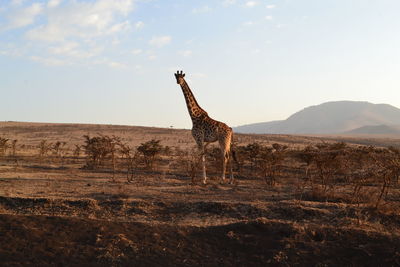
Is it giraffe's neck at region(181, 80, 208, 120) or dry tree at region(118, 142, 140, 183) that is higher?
giraffe's neck at region(181, 80, 208, 120)

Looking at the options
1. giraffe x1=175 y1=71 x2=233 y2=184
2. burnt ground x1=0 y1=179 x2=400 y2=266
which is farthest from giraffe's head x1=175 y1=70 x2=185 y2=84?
burnt ground x1=0 y1=179 x2=400 y2=266

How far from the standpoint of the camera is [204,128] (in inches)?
583

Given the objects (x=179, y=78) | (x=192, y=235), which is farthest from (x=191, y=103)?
(x=192, y=235)

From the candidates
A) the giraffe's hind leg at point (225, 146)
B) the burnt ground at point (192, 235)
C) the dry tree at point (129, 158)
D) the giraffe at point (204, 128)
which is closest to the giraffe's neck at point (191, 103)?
the giraffe at point (204, 128)

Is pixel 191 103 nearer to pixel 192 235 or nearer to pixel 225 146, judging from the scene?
pixel 225 146

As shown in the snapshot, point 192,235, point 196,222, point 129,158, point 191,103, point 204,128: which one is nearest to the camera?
point 192,235

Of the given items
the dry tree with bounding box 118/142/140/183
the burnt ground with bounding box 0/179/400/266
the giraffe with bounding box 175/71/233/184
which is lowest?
the burnt ground with bounding box 0/179/400/266

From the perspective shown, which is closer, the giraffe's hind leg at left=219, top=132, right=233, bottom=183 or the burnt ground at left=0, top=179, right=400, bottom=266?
the burnt ground at left=0, top=179, right=400, bottom=266

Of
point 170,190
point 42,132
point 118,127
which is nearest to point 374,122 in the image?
Answer: point 118,127

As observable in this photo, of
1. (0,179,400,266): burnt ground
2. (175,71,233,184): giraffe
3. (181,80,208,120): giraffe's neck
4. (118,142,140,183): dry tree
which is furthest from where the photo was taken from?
(181,80,208,120): giraffe's neck

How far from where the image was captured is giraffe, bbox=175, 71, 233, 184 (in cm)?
1470

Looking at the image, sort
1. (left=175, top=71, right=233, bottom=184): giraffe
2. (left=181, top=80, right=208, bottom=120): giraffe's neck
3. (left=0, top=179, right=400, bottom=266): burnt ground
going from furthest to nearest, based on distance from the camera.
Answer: (left=181, top=80, right=208, bottom=120): giraffe's neck, (left=175, top=71, right=233, bottom=184): giraffe, (left=0, top=179, right=400, bottom=266): burnt ground

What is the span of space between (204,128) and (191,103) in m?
1.38

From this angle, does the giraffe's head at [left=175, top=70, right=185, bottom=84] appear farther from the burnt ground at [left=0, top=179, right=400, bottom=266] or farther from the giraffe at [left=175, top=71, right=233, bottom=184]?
the burnt ground at [left=0, top=179, right=400, bottom=266]
